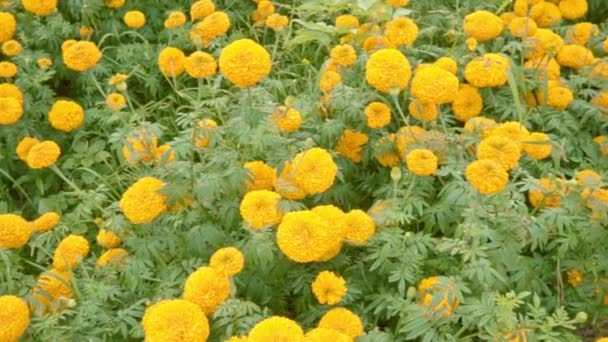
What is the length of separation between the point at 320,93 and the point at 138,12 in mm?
1385

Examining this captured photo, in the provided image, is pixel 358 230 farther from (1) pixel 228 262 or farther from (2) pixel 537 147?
(2) pixel 537 147

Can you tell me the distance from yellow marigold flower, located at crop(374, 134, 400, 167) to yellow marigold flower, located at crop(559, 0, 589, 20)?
152cm

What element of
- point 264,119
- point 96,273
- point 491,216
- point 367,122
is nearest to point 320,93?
point 367,122

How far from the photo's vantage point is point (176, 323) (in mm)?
1836

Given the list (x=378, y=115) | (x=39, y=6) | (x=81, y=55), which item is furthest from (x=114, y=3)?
(x=378, y=115)

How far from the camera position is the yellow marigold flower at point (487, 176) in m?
2.03

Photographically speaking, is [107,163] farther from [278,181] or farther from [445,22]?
[445,22]

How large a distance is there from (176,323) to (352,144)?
1.19m

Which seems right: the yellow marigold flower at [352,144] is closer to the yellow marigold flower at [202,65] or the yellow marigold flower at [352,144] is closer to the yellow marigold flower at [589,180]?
the yellow marigold flower at [202,65]

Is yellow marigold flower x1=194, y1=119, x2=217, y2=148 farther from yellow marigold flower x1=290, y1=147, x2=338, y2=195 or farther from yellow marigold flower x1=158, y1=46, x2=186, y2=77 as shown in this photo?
yellow marigold flower x1=158, y1=46, x2=186, y2=77

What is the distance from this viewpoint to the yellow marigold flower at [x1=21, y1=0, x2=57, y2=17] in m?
3.57

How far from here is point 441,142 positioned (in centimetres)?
251

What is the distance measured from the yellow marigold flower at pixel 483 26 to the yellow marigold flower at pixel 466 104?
0.35m

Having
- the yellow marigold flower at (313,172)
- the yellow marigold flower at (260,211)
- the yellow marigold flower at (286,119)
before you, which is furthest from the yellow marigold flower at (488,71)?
the yellow marigold flower at (260,211)
